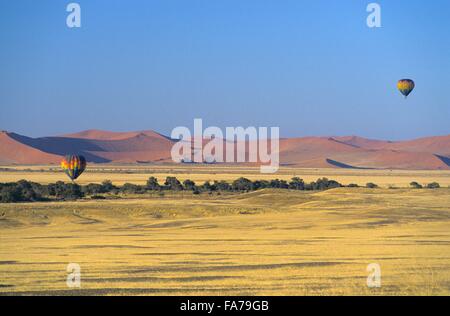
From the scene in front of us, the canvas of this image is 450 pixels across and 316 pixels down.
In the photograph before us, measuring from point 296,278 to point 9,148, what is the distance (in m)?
166

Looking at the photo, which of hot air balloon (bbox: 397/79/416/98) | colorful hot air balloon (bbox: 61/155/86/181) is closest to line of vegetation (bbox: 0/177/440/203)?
colorful hot air balloon (bbox: 61/155/86/181)

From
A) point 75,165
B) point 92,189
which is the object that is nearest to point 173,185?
point 92,189

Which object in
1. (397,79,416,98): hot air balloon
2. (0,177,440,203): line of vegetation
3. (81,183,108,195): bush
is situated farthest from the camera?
(397,79,416,98): hot air balloon

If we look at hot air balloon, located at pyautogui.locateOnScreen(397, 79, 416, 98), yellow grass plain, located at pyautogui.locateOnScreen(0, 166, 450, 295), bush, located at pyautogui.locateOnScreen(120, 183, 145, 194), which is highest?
hot air balloon, located at pyautogui.locateOnScreen(397, 79, 416, 98)

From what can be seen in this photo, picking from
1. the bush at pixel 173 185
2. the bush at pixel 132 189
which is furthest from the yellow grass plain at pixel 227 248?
the bush at pixel 173 185

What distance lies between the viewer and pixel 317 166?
156250mm

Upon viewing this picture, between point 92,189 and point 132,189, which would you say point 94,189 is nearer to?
point 92,189

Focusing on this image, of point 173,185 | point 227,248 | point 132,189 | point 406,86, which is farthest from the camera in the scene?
point 173,185

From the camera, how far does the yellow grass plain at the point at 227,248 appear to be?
15344mm

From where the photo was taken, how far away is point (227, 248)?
73.0ft

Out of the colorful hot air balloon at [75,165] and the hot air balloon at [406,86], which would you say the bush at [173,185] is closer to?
the colorful hot air balloon at [75,165]

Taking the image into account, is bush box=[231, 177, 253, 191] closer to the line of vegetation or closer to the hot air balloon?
the line of vegetation

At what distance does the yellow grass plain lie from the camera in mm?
15344

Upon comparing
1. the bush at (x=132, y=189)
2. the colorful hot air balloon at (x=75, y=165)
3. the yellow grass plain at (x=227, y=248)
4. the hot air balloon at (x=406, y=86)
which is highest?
the hot air balloon at (x=406, y=86)
